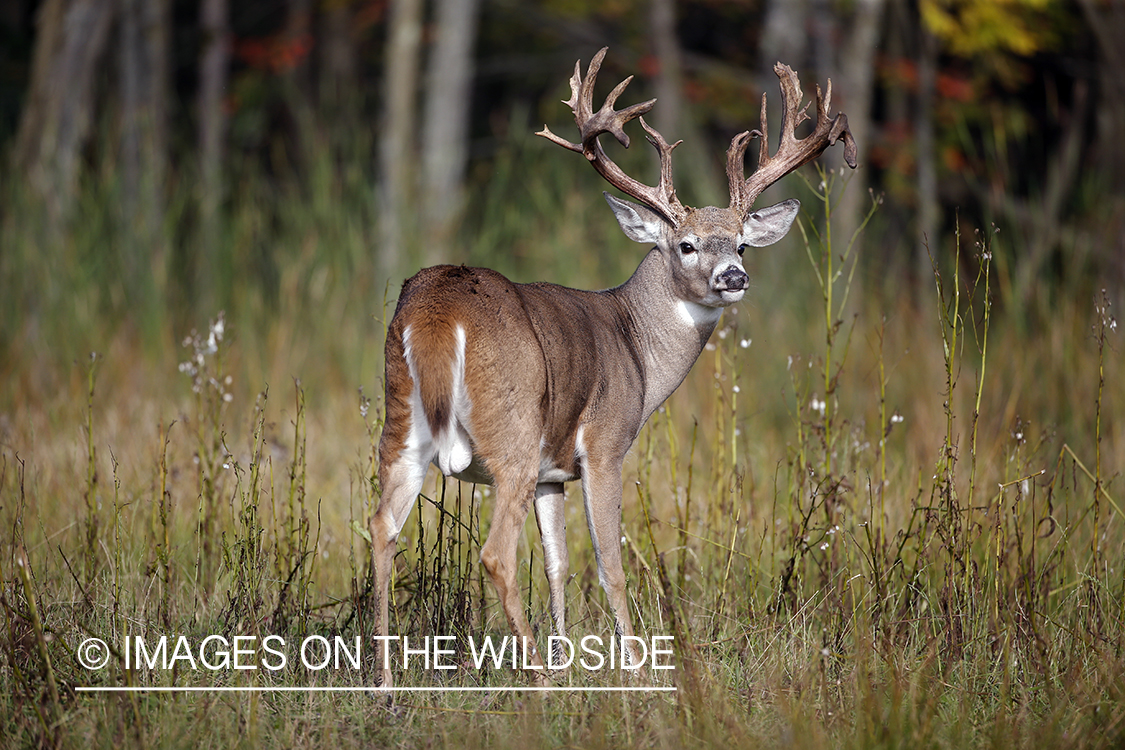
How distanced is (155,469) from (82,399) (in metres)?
1.58

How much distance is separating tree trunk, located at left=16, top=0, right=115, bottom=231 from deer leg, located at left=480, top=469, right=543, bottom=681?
5102 millimetres

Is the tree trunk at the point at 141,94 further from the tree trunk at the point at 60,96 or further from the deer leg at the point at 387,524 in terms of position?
the deer leg at the point at 387,524

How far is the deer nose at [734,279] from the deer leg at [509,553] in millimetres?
991

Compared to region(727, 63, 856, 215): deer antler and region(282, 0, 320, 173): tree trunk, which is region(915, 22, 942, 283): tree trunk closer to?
region(282, 0, 320, 173): tree trunk

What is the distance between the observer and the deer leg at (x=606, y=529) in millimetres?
3332

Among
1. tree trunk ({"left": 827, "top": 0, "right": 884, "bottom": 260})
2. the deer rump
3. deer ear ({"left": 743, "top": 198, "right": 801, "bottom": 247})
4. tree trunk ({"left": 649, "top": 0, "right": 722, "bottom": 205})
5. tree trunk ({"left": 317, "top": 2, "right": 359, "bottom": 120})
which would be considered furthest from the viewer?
tree trunk ({"left": 317, "top": 2, "right": 359, "bottom": 120})

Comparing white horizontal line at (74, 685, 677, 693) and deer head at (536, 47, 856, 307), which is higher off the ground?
deer head at (536, 47, 856, 307)

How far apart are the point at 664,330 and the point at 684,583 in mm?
864

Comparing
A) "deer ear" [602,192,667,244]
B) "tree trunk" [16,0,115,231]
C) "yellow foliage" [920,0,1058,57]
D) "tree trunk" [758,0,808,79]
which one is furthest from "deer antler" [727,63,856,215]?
"yellow foliage" [920,0,1058,57]

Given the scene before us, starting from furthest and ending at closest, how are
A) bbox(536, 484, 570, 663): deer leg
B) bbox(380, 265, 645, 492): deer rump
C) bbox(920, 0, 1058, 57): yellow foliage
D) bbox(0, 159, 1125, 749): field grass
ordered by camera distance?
bbox(920, 0, 1058, 57): yellow foliage < bbox(536, 484, 570, 663): deer leg < bbox(380, 265, 645, 492): deer rump < bbox(0, 159, 1125, 749): field grass

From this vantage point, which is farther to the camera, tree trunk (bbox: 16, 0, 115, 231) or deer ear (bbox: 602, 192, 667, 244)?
tree trunk (bbox: 16, 0, 115, 231)

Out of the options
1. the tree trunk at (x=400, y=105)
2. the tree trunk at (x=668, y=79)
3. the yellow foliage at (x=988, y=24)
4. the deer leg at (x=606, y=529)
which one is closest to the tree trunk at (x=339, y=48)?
the tree trunk at (x=668, y=79)

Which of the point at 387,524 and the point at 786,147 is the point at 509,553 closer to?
the point at 387,524

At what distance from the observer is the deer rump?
2889 millimetres
